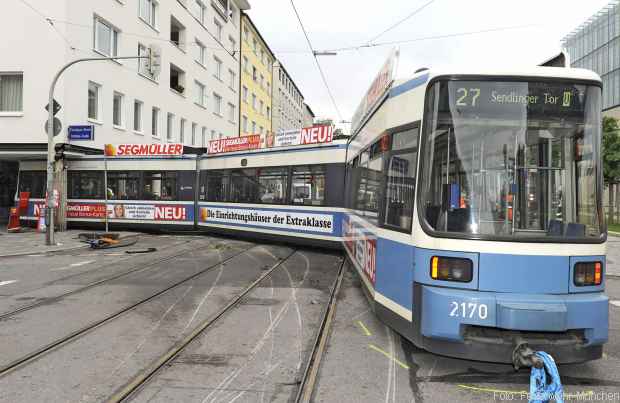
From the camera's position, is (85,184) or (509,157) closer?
(509,157)

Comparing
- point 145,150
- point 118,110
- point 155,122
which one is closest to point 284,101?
point 155,122

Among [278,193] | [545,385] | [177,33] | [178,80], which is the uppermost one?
[177,33]

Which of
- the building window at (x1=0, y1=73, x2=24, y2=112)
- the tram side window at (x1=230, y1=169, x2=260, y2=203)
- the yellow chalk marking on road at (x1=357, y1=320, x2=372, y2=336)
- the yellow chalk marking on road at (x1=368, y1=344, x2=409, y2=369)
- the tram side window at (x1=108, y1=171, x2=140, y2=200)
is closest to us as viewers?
the yellow chalk marking on road at (x1=368, y1=344, x2=409, y2=369)

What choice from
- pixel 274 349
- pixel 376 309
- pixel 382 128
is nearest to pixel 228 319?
pixel 274 349

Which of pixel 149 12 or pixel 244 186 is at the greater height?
pixel 149 12

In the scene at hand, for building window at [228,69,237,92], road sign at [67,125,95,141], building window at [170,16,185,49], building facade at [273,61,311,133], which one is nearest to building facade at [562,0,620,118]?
building facade at [273,61,311,133]

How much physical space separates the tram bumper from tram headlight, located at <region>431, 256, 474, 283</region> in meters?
0.11

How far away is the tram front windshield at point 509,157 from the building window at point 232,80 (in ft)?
122

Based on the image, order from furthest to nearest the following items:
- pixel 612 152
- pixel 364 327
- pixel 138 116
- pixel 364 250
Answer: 1. pixel 612 152
2. pixel 138 116
3. pixel 364 250
4. pixel 364 327

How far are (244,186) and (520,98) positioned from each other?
1084 centimetres

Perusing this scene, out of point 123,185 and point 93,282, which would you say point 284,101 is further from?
point 93,282

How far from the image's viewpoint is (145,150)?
17156 millimetres

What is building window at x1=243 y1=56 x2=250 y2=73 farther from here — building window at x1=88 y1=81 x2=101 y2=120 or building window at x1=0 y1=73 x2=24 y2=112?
building window at x1=0 y1=73 x2=24 y2=112

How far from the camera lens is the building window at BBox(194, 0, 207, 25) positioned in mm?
32266
